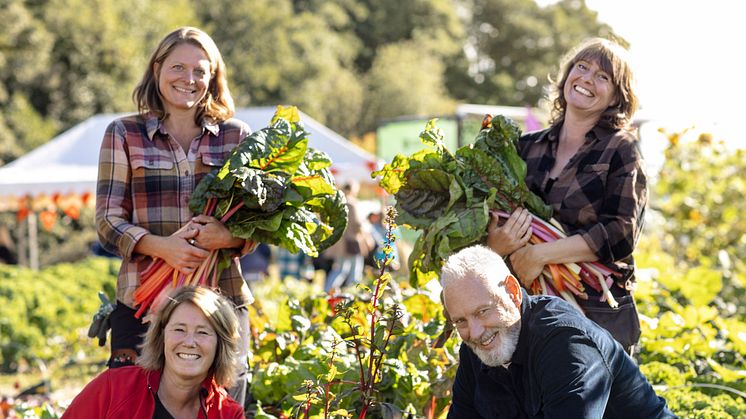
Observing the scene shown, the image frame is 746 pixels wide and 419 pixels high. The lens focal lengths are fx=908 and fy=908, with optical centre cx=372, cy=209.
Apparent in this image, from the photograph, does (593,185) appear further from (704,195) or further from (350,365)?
(704,195)

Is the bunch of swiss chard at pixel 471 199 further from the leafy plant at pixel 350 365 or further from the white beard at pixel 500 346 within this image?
the white beard at pixel 500 346

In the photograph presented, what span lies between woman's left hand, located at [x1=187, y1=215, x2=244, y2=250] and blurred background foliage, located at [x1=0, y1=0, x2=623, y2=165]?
1810 cm

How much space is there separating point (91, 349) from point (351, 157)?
448 cm

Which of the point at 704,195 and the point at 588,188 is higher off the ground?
the point at 588,188

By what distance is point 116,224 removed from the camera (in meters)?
3.22

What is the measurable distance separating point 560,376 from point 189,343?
3.91ft

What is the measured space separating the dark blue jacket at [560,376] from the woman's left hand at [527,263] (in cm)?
43

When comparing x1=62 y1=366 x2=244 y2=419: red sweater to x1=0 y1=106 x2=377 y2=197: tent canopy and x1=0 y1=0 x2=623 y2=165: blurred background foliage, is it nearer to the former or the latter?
x1=0 y1=106 x2=377 y2=197: tent canopy

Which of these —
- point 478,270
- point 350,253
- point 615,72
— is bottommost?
point 350,253

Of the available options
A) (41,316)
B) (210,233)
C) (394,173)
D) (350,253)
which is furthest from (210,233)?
(350,253)

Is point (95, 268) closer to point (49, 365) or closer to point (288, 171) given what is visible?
point (49, 365)

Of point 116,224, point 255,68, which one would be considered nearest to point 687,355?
point 116,224

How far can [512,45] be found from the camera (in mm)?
54656

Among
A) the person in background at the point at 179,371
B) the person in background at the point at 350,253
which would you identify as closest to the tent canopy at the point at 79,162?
Result: the person in background at the point at 350,253
